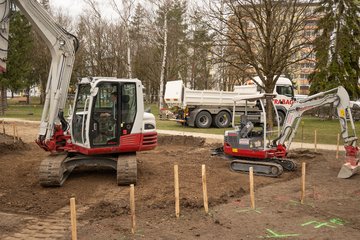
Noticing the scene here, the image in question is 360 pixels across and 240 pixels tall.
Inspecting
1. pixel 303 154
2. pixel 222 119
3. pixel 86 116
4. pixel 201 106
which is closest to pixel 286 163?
pixel 303 154

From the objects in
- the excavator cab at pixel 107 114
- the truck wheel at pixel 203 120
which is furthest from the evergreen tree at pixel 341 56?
the excavator cab at pixel 107 114

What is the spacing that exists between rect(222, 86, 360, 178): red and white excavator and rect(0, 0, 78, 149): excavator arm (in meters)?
5.09

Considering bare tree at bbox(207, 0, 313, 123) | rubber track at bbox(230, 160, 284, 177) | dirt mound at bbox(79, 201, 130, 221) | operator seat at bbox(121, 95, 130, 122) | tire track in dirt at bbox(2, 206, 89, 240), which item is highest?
bare tree at bbox(207, 0, 313, 123)

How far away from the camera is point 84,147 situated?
10.2 metres

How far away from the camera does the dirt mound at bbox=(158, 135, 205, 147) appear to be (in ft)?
61.9

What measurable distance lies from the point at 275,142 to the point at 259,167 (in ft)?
3.60

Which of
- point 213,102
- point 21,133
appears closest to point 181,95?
point 213,102

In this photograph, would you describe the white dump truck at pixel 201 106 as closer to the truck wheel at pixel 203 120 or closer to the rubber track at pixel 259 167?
the truck wheel at pixel 203 120

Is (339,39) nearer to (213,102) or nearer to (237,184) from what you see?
(213,102)

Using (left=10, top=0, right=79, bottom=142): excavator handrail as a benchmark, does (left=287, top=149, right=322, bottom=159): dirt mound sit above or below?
below

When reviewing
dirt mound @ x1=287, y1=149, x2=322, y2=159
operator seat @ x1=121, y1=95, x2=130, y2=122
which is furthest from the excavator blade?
operator seat @ x1=121, y1=95, x2=130, y2=122

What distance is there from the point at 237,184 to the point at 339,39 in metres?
21.9

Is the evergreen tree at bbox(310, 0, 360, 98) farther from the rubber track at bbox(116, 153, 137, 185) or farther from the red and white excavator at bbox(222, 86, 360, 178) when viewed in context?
the rubber track at bbox(116, 153, 137, 185)

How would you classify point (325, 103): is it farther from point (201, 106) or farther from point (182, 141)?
point (201, 106)
